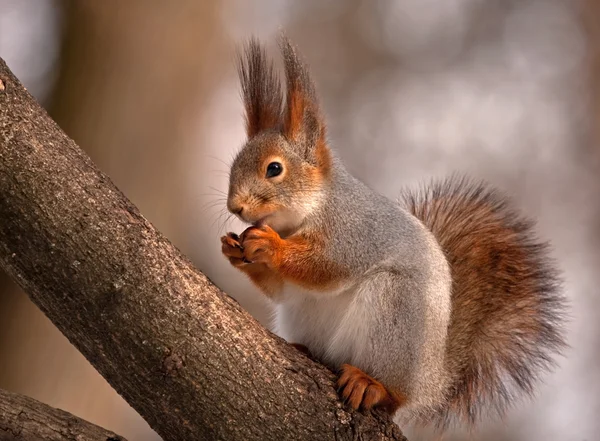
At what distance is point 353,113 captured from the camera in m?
5.48

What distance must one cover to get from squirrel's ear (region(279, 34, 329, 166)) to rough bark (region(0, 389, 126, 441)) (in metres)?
0.88

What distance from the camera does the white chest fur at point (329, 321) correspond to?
198cm

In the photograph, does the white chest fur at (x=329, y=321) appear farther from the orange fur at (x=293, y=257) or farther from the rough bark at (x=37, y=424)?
the rough bark at (x=37, y=424)

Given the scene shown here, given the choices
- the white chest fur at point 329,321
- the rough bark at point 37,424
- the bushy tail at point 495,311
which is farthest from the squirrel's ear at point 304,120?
the rough bark at point 37,424

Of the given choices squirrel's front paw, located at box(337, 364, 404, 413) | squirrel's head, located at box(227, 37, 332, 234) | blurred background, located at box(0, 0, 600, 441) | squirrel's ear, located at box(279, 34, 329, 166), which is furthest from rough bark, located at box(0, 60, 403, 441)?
blurred background, located at box(0, 0, 600, 441)

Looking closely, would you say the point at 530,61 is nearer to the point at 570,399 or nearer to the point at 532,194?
the point at 532,194

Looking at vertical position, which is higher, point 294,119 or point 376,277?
point 294,119

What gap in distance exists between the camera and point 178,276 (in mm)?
1612

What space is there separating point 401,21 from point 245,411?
14.0ft

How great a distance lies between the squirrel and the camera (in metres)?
1.96

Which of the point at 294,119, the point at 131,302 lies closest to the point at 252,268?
the point at 294,119

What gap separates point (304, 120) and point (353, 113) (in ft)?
11.1

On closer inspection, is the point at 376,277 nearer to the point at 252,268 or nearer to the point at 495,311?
the point at 252,268

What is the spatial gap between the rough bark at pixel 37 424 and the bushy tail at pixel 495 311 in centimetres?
98
